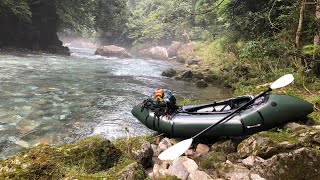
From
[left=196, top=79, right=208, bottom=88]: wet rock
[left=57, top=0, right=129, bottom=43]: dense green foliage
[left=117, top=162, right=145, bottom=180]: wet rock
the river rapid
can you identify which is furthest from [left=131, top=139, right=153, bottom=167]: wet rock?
[left=57, top=0, right=129, bottom=43]: dense green foliage

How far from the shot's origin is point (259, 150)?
381 cm

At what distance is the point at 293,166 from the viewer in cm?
341

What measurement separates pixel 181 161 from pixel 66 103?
5.18 meters

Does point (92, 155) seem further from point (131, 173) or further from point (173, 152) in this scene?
point (173, 152)

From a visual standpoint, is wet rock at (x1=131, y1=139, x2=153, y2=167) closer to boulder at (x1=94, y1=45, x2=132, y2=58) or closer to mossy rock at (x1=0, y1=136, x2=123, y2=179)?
mossy rock at (x1=0, y1=136, x2=123, y2=179)

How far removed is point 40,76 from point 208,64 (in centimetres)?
969

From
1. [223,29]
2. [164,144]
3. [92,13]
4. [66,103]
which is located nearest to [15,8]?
[92,13]

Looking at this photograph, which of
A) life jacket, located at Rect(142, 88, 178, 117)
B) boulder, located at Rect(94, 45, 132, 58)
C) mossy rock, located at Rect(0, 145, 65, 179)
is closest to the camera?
mossy rock, located at Rect(0, 145, 65, 179)

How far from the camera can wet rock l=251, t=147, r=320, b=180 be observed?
332 cm

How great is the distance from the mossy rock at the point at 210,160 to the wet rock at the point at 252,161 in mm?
347

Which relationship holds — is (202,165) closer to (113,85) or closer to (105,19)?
(113,85)

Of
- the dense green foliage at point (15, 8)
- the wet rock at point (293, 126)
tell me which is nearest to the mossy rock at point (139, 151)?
the wet rock at point (293, 126)

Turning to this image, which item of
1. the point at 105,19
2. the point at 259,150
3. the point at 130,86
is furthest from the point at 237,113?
the point at 105,19

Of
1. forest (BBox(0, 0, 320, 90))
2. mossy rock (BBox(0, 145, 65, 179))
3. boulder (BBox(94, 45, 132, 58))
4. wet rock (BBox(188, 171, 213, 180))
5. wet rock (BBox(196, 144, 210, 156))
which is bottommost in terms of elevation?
boulder (BBox(94, 45, 132, 58))
